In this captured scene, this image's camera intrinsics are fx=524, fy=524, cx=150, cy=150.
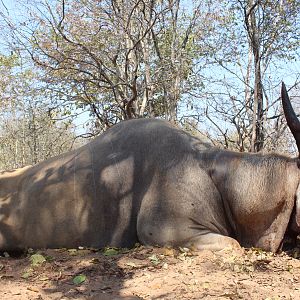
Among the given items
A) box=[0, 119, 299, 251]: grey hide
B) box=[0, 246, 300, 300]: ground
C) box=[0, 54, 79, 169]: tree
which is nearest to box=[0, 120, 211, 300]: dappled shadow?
box=[0, 119, 299, 251]: grey hide

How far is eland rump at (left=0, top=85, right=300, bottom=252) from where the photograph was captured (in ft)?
17.0

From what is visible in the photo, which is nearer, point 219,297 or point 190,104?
point 219,297

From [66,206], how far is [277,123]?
20.3ft

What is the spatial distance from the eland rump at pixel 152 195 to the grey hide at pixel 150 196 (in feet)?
0.03

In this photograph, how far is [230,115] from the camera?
12.0m

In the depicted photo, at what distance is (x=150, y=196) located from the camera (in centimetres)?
536

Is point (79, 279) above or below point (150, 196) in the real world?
below

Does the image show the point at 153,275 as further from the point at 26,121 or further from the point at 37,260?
the point at 26,121

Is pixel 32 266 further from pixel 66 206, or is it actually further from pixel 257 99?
pixel 257 99

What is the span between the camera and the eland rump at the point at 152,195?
5188 millimetres

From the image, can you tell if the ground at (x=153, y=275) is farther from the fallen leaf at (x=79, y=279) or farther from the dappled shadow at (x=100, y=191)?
the dappled shadow at (x=100, y=191)

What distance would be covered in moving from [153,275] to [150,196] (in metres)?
1.45

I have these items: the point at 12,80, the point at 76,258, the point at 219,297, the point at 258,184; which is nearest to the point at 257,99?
the point at 258,184

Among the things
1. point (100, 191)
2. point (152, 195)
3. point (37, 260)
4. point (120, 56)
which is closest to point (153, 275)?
point (37, 260)
